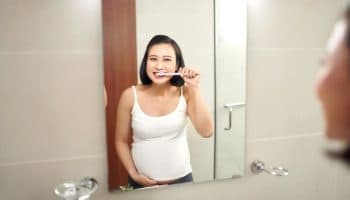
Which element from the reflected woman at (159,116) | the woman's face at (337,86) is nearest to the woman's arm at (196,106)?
the reflected woman at (159,116)

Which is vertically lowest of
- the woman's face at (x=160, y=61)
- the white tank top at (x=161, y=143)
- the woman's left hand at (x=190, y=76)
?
the white tank top at (x=161, y=143)

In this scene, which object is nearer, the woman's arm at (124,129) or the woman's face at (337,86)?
the woman's face at (337,86)

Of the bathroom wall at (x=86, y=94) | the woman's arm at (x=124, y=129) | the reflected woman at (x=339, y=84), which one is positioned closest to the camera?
the reflected woman at (x=339, y=84)

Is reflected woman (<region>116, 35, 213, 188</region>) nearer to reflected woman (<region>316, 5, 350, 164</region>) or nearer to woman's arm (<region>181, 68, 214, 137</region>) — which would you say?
woman's arm (<region>181, 68, 214, 137</region>)

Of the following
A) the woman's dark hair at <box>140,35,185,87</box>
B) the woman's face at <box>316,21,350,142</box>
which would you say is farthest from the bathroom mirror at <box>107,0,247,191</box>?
the woman's face at <box>316,21,350,142</box>

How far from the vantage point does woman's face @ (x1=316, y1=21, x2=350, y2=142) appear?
253 mm

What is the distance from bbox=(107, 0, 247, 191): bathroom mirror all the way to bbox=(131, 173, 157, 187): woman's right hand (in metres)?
0.10

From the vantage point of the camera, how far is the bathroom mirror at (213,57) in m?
1.07

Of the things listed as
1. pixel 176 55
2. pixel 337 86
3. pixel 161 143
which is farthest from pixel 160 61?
pixel 337 86

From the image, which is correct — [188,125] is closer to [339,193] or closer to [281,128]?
[281,128]

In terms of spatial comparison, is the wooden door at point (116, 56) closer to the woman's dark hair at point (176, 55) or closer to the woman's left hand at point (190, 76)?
the woman's dark hair at point (176, 55)

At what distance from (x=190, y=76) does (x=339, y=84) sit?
884 millimetres

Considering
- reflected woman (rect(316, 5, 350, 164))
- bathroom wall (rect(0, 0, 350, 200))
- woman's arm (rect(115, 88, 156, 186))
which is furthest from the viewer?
woman's arm (rect(115, 88, 156, 186))

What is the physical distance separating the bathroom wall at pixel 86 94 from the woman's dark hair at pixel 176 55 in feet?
0.49
